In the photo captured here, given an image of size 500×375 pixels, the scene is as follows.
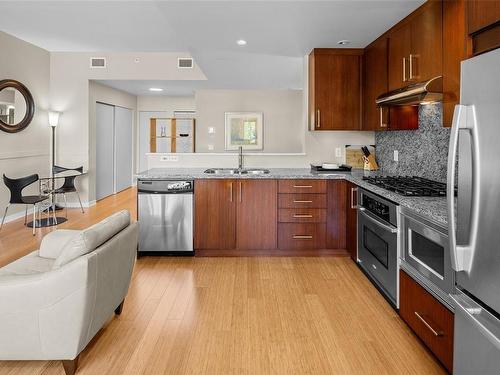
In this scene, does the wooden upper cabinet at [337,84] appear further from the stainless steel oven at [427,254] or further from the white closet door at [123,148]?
the white closet door at [123,148]

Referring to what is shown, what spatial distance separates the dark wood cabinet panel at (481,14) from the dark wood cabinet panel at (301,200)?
7.53 ft

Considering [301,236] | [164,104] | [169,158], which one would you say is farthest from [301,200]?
[164,104]

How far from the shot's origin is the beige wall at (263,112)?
9016 mm

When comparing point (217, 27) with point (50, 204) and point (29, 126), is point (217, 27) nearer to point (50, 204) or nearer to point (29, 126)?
point (29, 126)

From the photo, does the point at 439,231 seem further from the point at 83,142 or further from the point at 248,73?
the point at 83,142

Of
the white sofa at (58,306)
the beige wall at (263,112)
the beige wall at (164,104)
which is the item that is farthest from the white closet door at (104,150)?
the white sofa at (58,306)

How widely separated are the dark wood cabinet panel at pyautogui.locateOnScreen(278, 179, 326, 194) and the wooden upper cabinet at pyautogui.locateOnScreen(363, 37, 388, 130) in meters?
0.80

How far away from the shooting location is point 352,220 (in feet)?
13.0

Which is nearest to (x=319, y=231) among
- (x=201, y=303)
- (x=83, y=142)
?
(x=201, y=303)

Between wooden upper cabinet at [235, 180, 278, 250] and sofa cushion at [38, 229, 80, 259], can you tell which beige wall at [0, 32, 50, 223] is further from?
wooden upper cabinet at [235, 180, 278, 250]

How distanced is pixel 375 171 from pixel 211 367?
3048mm

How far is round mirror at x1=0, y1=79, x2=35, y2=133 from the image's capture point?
5.66 metres

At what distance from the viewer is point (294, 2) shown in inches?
125

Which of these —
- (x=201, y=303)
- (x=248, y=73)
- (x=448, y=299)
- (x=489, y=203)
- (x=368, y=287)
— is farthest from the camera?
(x=248, y=73)
